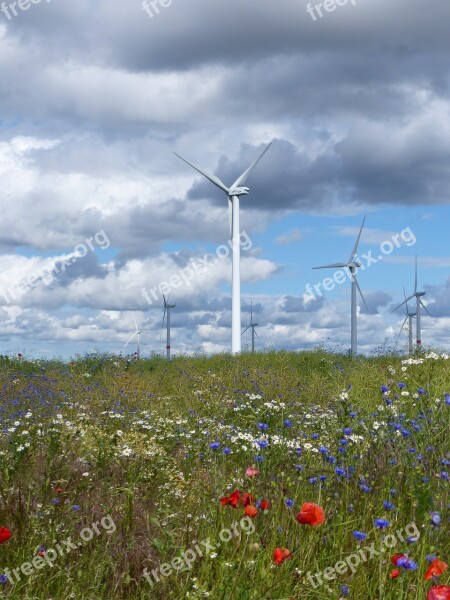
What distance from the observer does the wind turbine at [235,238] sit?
25125mm

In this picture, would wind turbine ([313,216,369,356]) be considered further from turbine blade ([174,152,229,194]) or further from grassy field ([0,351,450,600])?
grassy field ([0,351,450,600])

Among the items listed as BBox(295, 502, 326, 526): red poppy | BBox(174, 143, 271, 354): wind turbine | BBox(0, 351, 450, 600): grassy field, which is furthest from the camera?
BBox(174, 143, 271, 354): wind turbine

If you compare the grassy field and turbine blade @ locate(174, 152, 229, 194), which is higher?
turbine blade @ locate(174, 152, 229, 194)

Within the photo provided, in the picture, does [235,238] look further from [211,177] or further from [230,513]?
[230,513]

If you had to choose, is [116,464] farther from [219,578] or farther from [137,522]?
[219,578]

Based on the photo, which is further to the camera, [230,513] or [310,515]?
[230,513]

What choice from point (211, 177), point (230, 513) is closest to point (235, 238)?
point (211, 177)

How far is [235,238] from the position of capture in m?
26.0

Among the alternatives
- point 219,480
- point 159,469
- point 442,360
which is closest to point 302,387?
point 442,360

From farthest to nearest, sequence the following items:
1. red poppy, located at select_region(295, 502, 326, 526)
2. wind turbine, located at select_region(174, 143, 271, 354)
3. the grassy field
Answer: wind turbine, located at select_region(174, 143, 271, 354) → the grassy field → red poppy, located at select_region(295, 502, 326, 526)

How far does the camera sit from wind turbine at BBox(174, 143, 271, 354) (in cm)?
2512

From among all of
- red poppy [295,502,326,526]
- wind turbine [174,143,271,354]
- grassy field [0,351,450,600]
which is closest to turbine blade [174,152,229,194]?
wind turbine [174,143,271,354]

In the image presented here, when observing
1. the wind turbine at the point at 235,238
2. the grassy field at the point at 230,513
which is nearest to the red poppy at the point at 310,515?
the grassy field at the point at 230,513

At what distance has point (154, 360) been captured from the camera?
2233 centimetres
